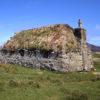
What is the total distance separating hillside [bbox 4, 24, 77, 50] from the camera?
1376 inches

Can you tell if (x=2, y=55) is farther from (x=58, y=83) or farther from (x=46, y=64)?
(x=58, y=83)

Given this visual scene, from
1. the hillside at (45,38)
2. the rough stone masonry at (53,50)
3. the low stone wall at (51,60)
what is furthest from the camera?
the hillside at (45,38)

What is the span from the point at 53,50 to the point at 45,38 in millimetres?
2909

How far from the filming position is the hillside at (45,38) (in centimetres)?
3494

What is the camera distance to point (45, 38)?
36.5m

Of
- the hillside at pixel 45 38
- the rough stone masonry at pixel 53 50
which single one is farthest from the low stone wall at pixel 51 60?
the hillside at pixel 45 38

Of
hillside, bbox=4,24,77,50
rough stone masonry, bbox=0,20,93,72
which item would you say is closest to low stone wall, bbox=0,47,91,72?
rough stone masonry, bbox=0,20,93,72

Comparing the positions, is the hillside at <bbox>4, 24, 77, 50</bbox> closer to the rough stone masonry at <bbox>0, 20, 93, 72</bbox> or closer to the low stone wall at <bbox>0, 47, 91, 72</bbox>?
the rough stone masonry at <bbox>0, 20, 93, 72</bbox>

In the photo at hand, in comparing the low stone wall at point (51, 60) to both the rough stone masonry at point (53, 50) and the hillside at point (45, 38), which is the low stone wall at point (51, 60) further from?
the hillside at point (45, 38)

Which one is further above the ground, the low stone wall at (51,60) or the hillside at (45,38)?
the hillside at (45,38)

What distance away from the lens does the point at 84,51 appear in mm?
35906

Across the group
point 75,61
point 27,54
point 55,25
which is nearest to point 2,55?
point 27,54

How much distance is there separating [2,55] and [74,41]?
34.5 ft

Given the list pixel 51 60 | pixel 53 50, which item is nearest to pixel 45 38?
A: pixel 53 50
